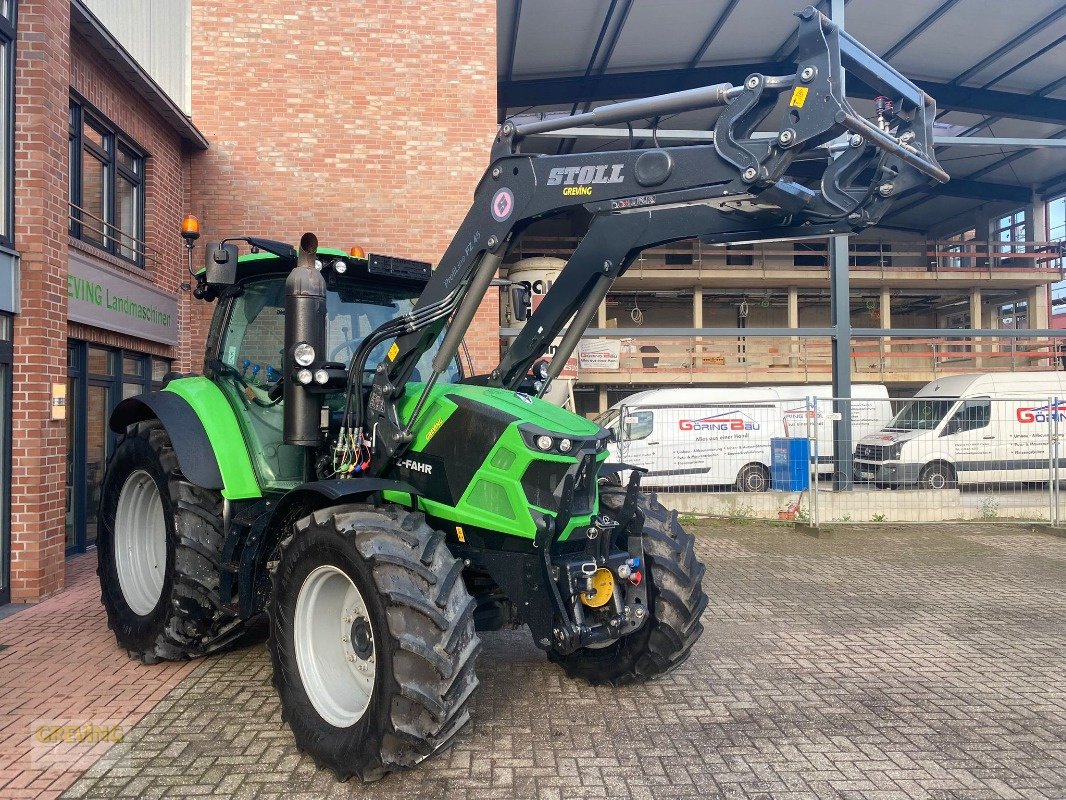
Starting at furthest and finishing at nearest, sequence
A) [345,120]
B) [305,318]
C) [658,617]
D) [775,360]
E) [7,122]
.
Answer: [775,360], [345,120], [7,122], [658,617], [305,318]

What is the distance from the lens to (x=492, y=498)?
12.5 feet

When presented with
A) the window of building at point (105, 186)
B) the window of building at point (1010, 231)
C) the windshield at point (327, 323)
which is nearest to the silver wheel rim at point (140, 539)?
the windshield at point (327, 323)

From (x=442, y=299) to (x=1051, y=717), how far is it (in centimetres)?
394

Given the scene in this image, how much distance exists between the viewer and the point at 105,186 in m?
9.10

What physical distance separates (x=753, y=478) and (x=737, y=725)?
9158 mm

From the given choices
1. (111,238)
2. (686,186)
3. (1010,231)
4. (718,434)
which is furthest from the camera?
(1010,231)

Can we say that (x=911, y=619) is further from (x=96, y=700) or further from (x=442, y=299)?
(x=96, y=700)

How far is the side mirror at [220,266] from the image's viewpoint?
437cm

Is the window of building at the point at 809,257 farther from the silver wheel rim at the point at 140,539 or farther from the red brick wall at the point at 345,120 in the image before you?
the silver wheel rim at the point at 140,539

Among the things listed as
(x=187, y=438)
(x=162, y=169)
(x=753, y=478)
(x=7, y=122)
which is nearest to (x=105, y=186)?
(x=162, y=169)

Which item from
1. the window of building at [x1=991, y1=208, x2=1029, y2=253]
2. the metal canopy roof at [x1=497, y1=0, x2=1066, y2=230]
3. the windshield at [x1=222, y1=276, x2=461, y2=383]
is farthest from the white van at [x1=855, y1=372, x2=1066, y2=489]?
the window of building at [x1=991, y1=208, x2=1029, y2=253]

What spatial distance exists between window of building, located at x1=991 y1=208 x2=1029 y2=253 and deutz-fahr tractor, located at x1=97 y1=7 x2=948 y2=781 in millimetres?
25478

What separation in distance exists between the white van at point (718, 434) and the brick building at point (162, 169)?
2.75m

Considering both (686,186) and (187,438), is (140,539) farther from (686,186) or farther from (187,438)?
(686,186)
